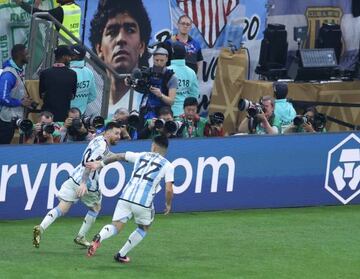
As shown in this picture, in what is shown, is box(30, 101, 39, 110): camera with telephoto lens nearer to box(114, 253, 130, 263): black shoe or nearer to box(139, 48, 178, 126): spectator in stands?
box(139, 48, 178, 126): spectator in stands

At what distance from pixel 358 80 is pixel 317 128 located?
3207 millimetres

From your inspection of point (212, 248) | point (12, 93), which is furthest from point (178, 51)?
point (212, 248)

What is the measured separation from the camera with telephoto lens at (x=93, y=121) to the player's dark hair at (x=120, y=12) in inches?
127

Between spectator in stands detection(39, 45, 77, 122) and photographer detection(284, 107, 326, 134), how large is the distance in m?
3.38

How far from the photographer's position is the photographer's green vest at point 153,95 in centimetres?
2170

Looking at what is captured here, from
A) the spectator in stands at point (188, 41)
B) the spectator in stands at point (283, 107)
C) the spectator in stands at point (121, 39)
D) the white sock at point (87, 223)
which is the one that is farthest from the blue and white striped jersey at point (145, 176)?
the spectator in stands at point (188, 41)

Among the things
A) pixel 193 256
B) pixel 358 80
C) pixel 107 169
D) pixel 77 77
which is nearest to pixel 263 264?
pixel 193 256

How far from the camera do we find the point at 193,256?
17.5m

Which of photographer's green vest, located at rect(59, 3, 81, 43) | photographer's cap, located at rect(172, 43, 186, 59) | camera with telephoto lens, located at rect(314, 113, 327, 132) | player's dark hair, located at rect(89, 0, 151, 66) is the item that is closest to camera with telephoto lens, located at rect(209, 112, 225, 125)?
photographer's cap, located at rect(172, 43, 186, 59)

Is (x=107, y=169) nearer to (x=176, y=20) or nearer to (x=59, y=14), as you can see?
(x=59, y=14)

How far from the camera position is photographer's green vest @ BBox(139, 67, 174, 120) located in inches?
854

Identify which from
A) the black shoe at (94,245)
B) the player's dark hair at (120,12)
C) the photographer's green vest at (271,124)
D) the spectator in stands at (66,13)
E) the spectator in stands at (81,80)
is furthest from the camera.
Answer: the player's dark hair at (120,12)

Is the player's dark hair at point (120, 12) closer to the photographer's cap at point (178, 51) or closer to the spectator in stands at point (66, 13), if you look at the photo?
the spectator in stands at point (66, 13)

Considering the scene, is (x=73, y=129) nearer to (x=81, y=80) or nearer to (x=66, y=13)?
(x=81, y=80)
